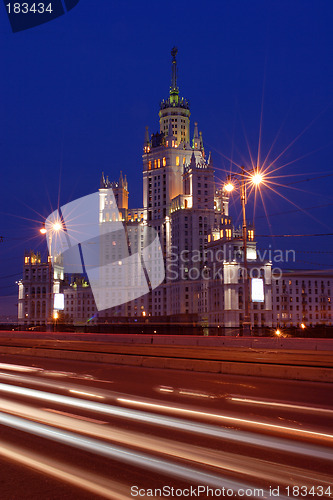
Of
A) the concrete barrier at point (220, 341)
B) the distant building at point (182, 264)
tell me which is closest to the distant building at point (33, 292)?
the distant building at point (182, 264)

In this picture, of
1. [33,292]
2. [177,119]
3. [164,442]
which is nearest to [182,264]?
[33,292]

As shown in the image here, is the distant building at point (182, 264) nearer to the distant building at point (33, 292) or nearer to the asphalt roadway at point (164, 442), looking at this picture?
the distant building at point (33, 292)

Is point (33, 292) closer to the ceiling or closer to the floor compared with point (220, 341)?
closer to the ceiling

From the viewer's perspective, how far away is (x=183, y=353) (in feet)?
105

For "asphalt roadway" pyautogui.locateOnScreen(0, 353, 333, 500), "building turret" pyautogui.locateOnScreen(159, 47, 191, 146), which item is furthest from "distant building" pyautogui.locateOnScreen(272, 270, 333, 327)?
"asphalt roadway" pyautogui.locateOnScreen(0, 353, 333, 500)

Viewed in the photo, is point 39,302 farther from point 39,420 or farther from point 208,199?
point 39,420

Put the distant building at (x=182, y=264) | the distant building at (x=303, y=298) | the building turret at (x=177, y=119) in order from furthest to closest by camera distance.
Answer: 1. the building turret at (x=177, y=119)
2. the distant building at (x=303, y=298)
3. the distant building at (x=182, y=264)

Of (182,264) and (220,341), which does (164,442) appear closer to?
(220,341)

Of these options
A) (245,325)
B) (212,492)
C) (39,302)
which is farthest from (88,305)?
(212,492)

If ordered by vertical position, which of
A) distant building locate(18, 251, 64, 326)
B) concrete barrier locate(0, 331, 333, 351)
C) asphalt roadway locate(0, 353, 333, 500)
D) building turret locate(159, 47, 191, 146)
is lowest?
concrete barrier locate(0, 331, 333, 351)

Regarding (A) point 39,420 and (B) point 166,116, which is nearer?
(A) point 39,420

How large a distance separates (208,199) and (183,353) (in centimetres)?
12331

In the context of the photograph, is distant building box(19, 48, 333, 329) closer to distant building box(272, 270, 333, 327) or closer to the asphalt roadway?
distant building box(272, 270, 333, 327)

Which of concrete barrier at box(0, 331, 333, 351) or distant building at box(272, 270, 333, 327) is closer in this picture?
concrete barrier at box(0, 331, 333, 351)
